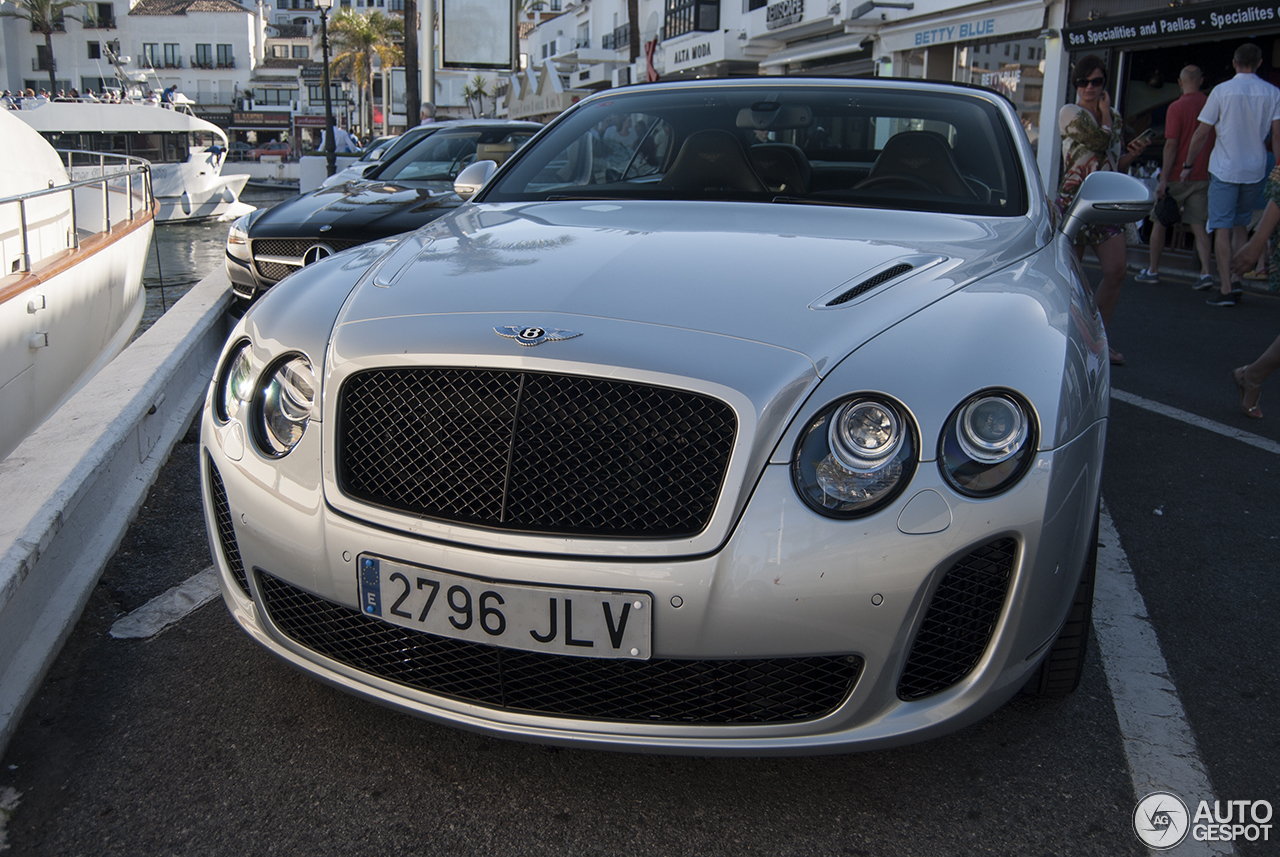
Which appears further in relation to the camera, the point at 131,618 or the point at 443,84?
the point at 443,84

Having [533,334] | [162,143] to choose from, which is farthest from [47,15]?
[533,334]

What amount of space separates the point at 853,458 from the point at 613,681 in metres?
0.56

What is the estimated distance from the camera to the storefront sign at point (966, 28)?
17.6 meters

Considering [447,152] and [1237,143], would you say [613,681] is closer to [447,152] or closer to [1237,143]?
[447,152]

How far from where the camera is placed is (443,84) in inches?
3317

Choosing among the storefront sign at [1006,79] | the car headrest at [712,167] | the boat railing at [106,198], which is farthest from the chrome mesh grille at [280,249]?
the storefront sign at [1006,79]

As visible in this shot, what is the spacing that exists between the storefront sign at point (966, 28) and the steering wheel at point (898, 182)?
16384 mm

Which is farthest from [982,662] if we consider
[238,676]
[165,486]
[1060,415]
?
[165,486]

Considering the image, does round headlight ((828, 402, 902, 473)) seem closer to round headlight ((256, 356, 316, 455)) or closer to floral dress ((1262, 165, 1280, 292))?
round headlight ((256, 356, 316, 455))

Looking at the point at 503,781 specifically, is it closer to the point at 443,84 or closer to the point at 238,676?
the point at 238,676

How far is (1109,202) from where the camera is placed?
306cm

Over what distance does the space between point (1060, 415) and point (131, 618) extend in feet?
7.40

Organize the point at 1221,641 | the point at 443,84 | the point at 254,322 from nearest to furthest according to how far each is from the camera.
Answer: the point at 254,322
the point at 1221,641
the point at 443,84

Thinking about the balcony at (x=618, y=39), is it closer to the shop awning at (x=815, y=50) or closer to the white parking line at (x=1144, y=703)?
the shop awning at (x=815, y=50)
